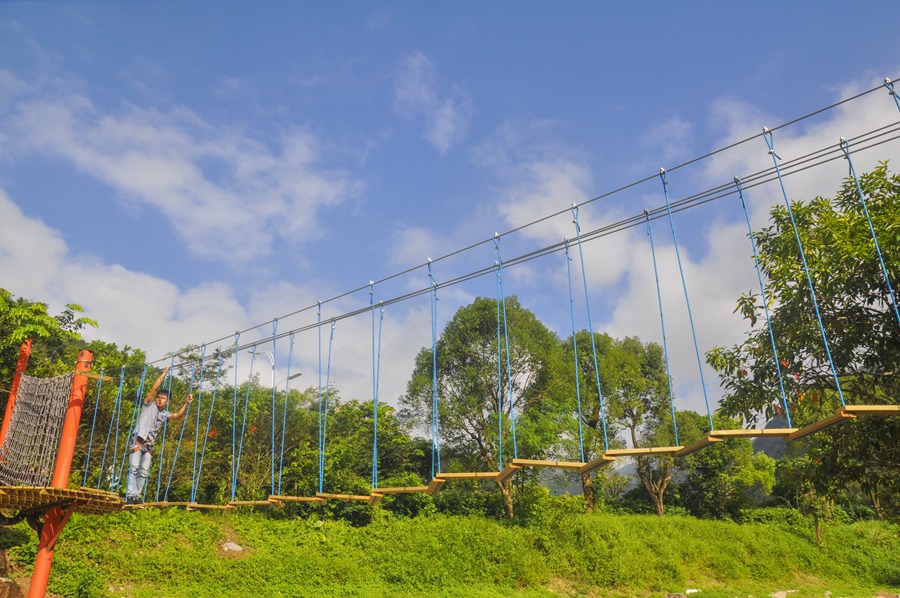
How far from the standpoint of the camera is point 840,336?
561 centimetres

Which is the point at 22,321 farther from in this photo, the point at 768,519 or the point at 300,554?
the point at 768,519

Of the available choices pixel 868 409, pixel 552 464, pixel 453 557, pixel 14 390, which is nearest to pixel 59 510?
pixel 14 390

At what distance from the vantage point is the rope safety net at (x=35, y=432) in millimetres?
5414

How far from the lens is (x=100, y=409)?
10.6 meters

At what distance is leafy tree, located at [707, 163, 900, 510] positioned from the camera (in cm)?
533

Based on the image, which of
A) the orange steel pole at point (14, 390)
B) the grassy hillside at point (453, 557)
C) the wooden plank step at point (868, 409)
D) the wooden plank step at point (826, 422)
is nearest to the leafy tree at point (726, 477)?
the grassy hillside at point (453, 557)

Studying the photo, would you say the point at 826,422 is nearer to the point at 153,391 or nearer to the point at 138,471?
the point at 153,391

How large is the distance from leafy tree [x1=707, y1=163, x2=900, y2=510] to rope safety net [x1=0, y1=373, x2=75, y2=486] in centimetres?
621

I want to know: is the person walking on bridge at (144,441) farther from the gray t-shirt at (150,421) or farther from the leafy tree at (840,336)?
the leafy tree at (840,336)

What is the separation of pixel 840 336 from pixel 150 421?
6.62 m

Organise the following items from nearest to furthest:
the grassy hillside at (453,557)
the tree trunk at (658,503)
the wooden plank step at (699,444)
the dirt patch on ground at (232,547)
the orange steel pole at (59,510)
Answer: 1. the wooden plank step at (699,444)
2. the orange steel pole at (59,510)
3. the grassy hillside at (453,557)
4. the dirt patch on ground at (232,547)
5. the tree trunk at (658,503)

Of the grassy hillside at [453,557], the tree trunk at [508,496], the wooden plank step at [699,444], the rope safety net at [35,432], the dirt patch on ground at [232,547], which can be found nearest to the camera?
the wooden plank step at [699,444]

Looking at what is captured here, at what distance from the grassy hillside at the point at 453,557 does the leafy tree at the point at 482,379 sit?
95.8 inches

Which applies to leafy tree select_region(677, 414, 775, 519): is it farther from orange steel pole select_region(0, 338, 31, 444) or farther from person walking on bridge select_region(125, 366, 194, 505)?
orange steel pole select_region(0, 338, 31, 444)
